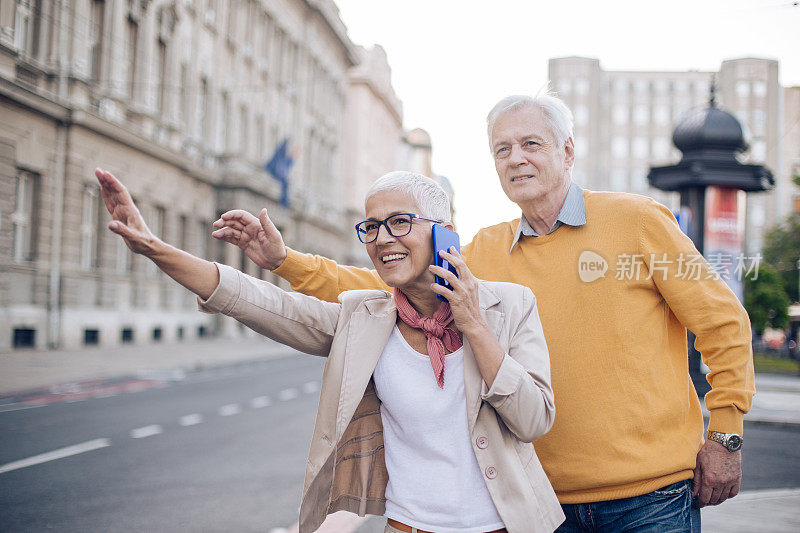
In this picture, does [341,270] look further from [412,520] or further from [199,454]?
[199,454]

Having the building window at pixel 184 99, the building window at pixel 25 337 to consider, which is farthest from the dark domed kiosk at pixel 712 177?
the building window at pixel 184 99

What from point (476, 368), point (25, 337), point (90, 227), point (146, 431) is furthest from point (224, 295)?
point (90, 227)

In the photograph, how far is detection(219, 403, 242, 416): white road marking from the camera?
1070 cm

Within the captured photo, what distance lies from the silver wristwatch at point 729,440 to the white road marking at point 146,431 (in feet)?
24.2

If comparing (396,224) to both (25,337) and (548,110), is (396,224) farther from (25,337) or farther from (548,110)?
(25,337)

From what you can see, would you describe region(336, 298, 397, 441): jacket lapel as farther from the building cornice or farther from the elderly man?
the building cornice

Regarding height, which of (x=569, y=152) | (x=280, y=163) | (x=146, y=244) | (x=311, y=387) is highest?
(x=280, y=163)

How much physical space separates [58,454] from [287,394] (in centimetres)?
636

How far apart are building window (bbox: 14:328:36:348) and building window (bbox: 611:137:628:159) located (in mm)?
35163

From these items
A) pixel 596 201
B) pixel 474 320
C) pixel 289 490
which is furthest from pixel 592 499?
pixel 289 490

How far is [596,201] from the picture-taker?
2.33 meters

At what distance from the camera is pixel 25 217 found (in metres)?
16.4

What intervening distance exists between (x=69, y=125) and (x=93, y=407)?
978cm

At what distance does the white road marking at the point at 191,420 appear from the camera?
9.60 metres
